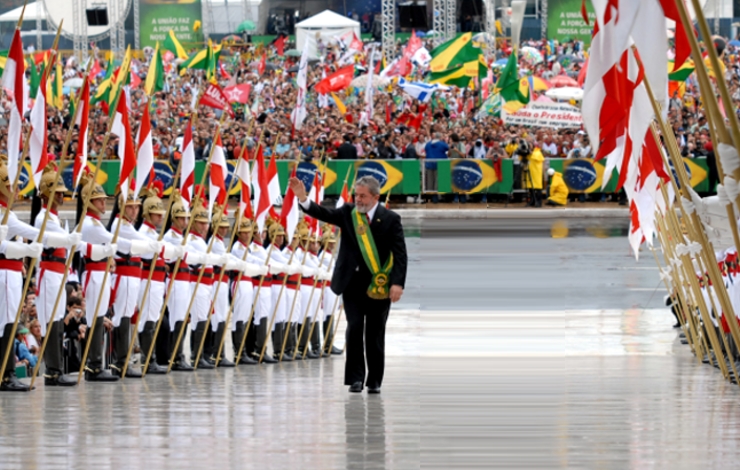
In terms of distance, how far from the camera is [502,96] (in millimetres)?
37188

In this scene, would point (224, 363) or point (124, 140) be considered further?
point (224, 363)

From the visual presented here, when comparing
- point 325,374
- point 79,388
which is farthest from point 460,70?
point 79,388

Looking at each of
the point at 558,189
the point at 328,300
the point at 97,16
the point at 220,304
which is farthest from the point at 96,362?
the point at 97,16

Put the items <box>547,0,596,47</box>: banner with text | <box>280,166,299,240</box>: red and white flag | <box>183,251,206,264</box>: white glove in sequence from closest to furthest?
<box>183,251,206,264</box>: white glove → <box>280,166,299,240</box>: red and white flag → <box>547,0,596,47</box>: banner with text

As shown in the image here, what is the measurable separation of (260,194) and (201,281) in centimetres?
172

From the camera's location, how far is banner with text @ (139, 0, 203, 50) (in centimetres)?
6231

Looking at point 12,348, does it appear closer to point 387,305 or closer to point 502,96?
point 387,305

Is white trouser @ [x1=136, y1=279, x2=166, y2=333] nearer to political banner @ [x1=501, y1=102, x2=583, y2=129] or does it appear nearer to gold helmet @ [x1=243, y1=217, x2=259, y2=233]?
gold helmet @ [x1=243, y1=217, x2=259, y2=233]

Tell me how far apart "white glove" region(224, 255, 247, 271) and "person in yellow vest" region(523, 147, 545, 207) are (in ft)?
63.8

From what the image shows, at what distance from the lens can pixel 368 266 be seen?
11039 mm

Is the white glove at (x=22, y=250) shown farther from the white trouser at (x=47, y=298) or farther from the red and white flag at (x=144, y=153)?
the red and white flag at (x=144, y=153)

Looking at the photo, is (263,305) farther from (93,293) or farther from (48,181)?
(48,181)

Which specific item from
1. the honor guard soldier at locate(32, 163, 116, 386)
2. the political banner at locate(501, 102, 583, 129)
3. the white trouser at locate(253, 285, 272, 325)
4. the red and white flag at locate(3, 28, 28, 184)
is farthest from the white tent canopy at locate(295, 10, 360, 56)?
the red and white flag at locate(3, 28, 28, 184)

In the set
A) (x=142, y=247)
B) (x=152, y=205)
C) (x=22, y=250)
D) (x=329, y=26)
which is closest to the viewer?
(x=22, y=250)
